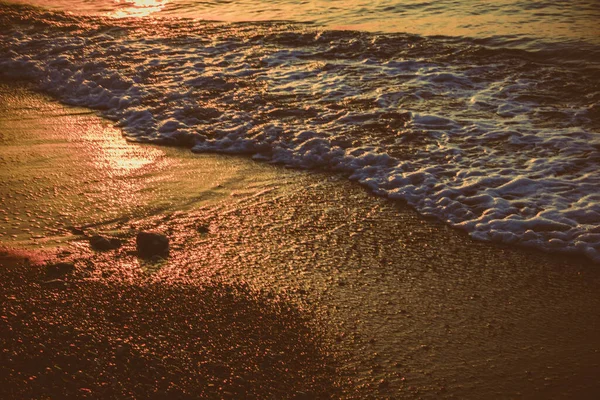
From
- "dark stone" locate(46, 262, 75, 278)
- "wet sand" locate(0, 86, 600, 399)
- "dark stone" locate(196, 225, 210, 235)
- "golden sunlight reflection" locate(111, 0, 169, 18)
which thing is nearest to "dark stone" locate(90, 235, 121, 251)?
"wet sand" locate(0, 86, 600, 399)

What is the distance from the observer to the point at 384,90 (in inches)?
334

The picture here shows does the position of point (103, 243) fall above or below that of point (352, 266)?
above

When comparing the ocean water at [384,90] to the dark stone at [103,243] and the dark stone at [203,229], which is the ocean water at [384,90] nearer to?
the dark stone at [203,229]

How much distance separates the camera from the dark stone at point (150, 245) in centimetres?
445

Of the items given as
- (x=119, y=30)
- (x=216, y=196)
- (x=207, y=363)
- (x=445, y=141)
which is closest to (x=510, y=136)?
(x=445, y=141)

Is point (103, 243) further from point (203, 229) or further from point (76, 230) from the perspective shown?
point (203, 229)

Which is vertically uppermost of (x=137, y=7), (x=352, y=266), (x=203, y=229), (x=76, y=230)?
(x=137, y=7)

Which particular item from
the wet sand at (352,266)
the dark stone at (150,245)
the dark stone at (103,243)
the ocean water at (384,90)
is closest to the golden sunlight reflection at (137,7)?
the ocean water at (384,90)

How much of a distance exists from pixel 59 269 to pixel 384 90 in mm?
5514

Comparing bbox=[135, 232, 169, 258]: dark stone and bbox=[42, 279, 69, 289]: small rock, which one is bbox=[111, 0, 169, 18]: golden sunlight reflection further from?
bbox=[42, 279, 69, 289]: small rock

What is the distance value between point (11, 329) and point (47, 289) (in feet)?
1.46

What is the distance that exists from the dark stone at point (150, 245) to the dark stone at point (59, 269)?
1.60 feet

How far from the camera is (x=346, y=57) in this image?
10195 mm

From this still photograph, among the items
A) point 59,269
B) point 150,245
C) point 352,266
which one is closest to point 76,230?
point 59,269
